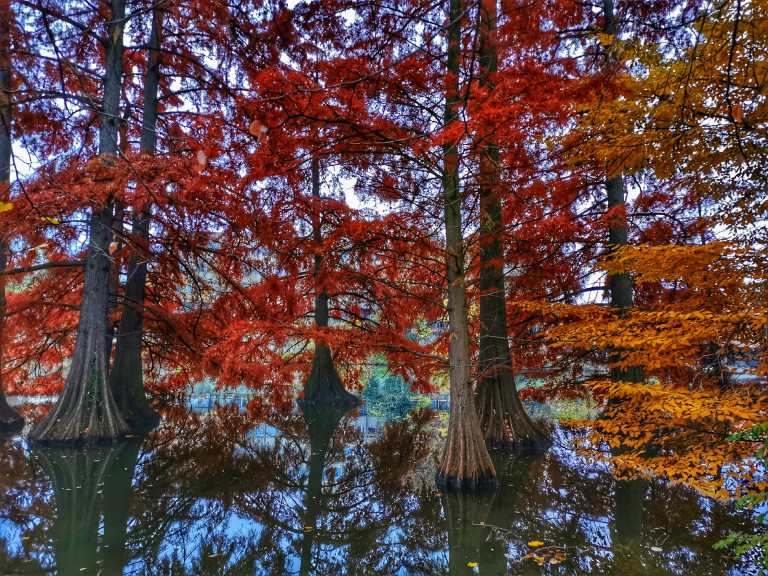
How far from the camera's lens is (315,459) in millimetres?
7340

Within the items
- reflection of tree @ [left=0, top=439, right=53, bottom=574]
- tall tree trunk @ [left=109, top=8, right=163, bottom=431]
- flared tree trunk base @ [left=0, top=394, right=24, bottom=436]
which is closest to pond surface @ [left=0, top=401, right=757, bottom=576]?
reflection of tree @ [left=0, top=439, right=53, bottom=574]

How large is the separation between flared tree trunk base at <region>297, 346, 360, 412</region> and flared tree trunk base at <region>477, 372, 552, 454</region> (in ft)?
19.9

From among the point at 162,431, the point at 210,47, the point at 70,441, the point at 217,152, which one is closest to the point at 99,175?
the point at 217,152

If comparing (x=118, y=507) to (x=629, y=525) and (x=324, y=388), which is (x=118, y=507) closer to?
(x=629, y=525)

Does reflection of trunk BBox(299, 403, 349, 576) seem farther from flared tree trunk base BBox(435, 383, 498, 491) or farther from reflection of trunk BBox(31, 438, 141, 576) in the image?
flared tree trunk base BBox(435, 383, 498, 491)

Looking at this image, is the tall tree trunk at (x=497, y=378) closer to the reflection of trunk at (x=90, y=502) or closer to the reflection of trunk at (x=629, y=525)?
the reflection of trunk at (x=629, y=525)

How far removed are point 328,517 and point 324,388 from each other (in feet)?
29.2

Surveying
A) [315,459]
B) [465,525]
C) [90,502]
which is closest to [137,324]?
[315,459]

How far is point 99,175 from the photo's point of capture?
24.6ft

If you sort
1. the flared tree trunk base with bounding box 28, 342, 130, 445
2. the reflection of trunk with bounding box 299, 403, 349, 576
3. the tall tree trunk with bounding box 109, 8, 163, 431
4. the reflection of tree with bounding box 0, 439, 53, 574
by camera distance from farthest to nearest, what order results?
the tall tree trunk with bounding box 109, 8, 163, 431, the flared tree trunk base with bounding box 28, 342, 130, 445, the reflection of trunk with bounding box 299, 403, 349, 576, the reflection of tree with bounding box 0, 439, 53, 574

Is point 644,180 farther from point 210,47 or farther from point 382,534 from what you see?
point 210,47

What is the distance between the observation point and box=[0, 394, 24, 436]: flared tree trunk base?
855 centimetres

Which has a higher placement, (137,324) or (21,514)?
(137,324)

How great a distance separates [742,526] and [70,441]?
8.62 metres
